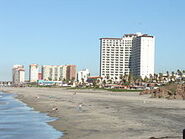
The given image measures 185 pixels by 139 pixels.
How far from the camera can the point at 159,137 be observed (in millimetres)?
14969

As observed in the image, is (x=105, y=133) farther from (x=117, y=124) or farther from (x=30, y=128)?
(x=30, y=128)

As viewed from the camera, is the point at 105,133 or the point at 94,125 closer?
the point at 105,133

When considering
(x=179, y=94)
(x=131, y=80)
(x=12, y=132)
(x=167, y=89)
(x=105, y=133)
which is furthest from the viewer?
(x=131, y=80)

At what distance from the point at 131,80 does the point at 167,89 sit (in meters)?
108

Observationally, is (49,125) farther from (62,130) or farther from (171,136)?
(171,136)

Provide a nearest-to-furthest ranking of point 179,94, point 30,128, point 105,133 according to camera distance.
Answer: point 105,133, point 30,128, point 179,94

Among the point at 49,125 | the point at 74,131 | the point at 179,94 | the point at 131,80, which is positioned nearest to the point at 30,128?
the point at 49,125

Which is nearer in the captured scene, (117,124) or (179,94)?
(117,124)

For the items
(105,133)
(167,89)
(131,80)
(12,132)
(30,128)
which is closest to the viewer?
(105,133)

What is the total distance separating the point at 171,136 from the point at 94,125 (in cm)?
598

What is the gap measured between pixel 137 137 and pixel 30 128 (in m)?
7.23

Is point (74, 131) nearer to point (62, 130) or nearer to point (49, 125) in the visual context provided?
point (62, 130)

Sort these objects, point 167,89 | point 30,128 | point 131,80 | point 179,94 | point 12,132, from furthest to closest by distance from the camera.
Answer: point 131,80
point 167,89
point 179,94
point 30,128
point 12,132

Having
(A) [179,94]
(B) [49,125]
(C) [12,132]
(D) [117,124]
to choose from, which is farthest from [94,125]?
(A) [179,94]
